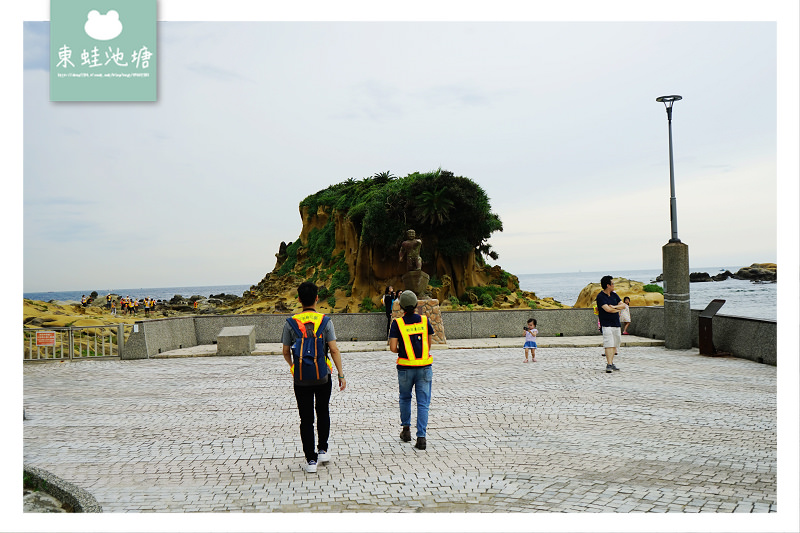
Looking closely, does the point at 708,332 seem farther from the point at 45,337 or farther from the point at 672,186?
the point at 45,337

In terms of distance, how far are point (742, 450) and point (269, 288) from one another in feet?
248

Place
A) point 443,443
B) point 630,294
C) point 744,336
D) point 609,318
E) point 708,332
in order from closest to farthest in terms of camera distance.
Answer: point 443,443, point 609,318, point 744,336, point 708,332, point 630,294

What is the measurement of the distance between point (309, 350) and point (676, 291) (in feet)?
45.5

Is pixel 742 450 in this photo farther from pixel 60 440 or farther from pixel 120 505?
pixel 60 440

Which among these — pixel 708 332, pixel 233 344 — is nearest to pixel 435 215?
pixel 233 344

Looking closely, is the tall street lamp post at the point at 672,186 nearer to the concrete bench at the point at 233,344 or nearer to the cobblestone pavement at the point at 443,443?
the cobblestone pavement at the point at 443,443

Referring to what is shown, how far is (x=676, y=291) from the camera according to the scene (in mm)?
17328

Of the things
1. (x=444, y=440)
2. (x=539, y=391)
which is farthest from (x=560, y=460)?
(x=539, y=391)

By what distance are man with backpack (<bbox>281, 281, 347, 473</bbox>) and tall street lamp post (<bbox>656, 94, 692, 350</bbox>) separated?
44.2 feet

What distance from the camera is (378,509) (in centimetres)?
501

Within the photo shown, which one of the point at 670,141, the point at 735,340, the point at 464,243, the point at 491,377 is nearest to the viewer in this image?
the point at 491,377

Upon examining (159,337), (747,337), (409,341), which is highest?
(409,341)

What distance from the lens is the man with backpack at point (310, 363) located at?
6.15 meters

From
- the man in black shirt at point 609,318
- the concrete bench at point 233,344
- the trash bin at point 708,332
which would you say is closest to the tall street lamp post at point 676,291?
the trash bin at point 708,332
